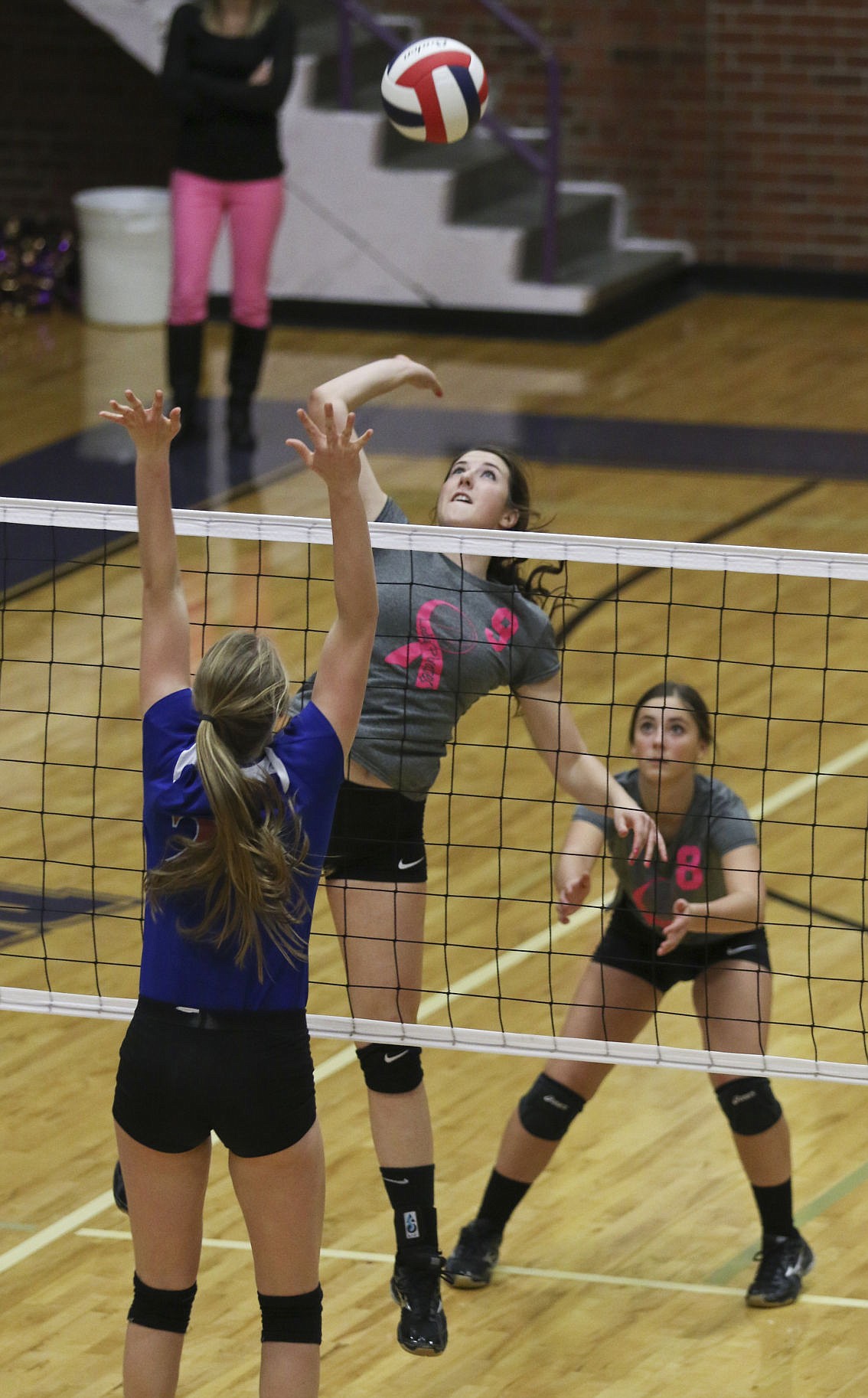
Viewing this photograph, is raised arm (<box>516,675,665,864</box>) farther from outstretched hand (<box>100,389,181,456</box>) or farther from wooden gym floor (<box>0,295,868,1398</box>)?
outstretched hand (<box>100,389,181,456</box>)

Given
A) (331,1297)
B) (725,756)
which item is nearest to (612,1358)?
(331,1297)

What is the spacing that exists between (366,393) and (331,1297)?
1.71m

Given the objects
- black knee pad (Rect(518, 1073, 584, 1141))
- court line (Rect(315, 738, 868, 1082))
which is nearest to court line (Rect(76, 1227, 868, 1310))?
black knee pad (Rect(518, 1073, 584, 1141))

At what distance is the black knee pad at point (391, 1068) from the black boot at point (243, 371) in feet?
19.4

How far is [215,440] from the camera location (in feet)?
31.6

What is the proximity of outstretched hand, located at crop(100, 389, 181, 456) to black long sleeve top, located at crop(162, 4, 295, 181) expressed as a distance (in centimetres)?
619

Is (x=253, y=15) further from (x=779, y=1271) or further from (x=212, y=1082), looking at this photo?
(x=212, y=1082)

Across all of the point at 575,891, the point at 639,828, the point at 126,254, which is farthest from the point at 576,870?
the point at 126,254

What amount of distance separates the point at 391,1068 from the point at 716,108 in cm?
950

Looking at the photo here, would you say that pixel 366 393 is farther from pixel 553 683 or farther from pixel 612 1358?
pixel 612 1358

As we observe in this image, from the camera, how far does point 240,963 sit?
306 cm

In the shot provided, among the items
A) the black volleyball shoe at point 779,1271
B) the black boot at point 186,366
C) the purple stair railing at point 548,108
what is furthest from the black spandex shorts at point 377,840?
the purple stair railing at point 548,108

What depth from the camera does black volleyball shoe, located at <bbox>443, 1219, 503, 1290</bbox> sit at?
4.15m

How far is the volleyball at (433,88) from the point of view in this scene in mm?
6078
